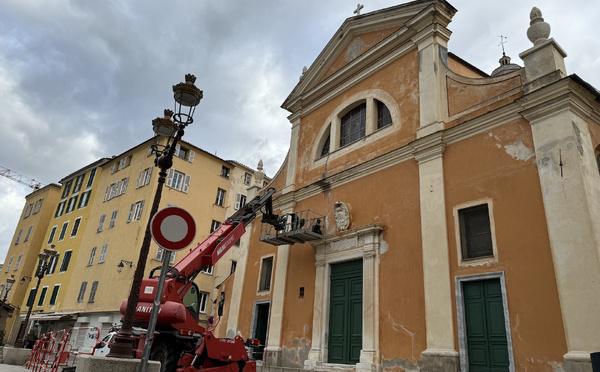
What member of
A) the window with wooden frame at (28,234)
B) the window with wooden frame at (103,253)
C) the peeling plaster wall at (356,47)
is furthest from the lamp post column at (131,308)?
the window with wooden frame at (28,234)

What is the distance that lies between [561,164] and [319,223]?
728 cm

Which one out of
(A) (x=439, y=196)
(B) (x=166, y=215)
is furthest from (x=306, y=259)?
(B) (x=166, y=215)

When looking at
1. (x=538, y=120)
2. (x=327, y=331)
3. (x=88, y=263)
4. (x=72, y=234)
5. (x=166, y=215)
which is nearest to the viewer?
(x=166, y=215)

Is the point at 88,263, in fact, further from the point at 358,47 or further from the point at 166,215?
the point at 166,215

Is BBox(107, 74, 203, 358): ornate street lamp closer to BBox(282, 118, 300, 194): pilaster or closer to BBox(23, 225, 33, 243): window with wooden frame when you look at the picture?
BBox(282, 118, 300, 194): pilaster

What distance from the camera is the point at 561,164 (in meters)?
8.88

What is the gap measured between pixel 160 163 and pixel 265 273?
31.1 feet

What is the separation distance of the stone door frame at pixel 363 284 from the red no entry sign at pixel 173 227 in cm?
772

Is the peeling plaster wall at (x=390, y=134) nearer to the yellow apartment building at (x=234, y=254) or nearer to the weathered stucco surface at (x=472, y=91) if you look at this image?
the weathered stucco surface at (x=472, y=91)

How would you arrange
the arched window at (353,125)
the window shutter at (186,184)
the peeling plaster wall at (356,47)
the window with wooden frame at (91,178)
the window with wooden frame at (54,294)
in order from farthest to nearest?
the window with wooden frame at (91,178)
the window with wooden frame at (54,294)
the window shutter at (186,184)
the peeling plaster wall at (356,47)
the arched window at (353,125)

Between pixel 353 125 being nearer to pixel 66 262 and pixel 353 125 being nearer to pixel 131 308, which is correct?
pixel 131 308

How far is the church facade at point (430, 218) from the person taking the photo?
28.0ft

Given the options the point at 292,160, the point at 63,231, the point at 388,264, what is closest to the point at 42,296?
the point at 63,231

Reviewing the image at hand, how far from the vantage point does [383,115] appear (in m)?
14.1
